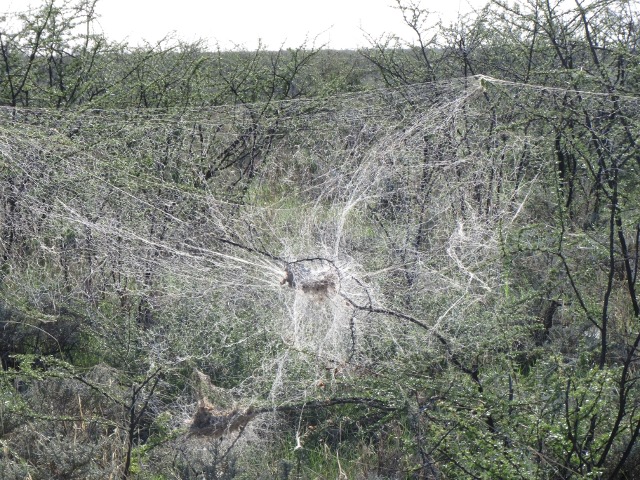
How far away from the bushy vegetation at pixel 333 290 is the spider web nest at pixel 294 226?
0.02 metres

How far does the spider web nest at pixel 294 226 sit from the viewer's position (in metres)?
4.09

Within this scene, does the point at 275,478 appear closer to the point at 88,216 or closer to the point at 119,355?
the point at 119,355

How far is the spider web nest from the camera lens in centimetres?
409

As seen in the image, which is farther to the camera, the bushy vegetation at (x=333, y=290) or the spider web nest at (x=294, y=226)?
the spider web nest at (x=294, y=226)

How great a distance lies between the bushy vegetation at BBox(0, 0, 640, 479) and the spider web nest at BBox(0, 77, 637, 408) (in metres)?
0.02

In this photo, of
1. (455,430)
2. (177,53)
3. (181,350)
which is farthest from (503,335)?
(177,53)

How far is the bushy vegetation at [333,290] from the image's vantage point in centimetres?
356

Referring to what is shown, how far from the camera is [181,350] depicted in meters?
4.38

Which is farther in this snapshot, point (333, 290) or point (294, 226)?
point (294, 226)

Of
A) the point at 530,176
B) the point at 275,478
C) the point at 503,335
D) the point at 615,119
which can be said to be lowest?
the point at 275,478

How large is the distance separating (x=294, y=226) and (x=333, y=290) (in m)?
1.01

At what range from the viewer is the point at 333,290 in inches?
156

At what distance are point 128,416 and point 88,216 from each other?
1259 mm

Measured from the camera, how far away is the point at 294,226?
4898mm
